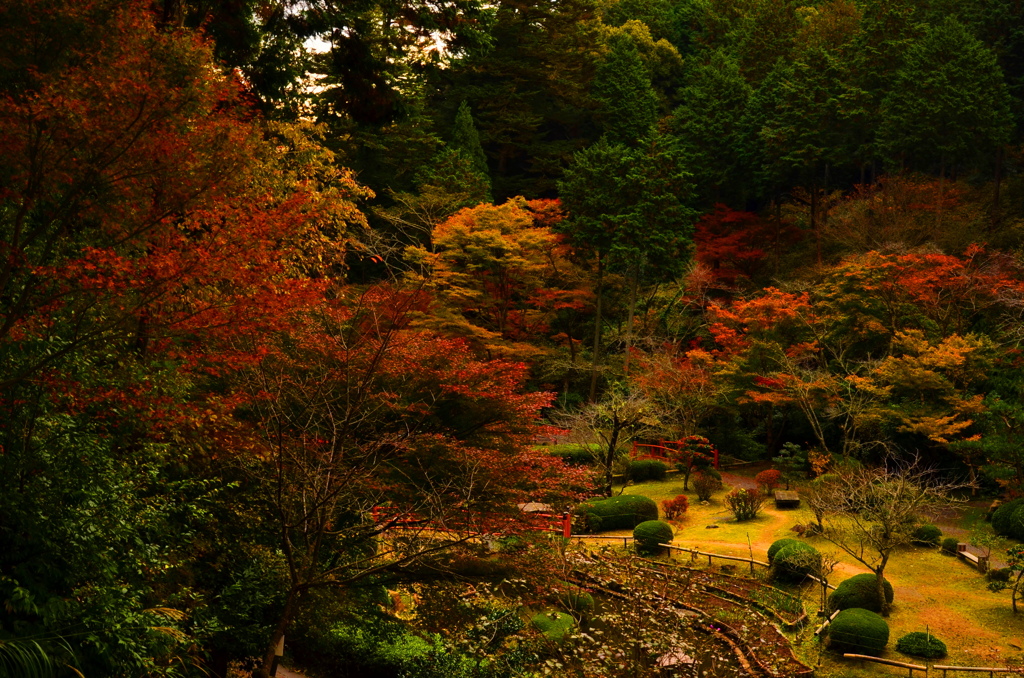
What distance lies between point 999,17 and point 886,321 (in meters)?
19.0

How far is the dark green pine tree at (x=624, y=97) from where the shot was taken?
35.5 metres

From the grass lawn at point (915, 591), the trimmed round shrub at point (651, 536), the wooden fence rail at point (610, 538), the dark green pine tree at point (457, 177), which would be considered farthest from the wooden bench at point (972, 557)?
the dark green pine tree at point (457, 177)

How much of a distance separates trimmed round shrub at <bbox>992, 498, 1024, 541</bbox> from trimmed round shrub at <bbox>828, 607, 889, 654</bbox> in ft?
21.2

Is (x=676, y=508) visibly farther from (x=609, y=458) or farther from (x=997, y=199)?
(x=997, y=199)

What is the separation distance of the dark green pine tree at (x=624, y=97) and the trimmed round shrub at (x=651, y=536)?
69.6 ft

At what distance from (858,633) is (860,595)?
1.49 m

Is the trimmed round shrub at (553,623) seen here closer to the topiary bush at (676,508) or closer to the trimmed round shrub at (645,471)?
the topiary bush at (676,508)

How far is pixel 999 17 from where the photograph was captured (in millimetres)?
34250

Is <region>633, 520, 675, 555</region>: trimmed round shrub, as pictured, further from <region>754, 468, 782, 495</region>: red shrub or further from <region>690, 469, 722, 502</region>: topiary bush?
<region>754, 468, 782, 495</region>: red shrub

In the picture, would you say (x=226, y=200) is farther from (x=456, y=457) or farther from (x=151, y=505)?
(x=456, y=457)

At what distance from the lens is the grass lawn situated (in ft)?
42.9

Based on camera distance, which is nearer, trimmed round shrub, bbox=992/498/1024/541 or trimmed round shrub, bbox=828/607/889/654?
trimmed round shrub, bbox=828/607/889/654

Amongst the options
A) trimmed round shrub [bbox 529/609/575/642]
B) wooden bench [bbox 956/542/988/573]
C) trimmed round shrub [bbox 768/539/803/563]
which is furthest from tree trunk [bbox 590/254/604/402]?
trimmed round shrub [bbox 529/609/575/642]

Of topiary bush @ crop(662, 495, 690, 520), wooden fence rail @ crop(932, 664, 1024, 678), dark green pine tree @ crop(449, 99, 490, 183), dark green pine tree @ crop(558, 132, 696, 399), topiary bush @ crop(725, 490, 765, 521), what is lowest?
topiary bush @ crop(662, 495, 690, 520)
